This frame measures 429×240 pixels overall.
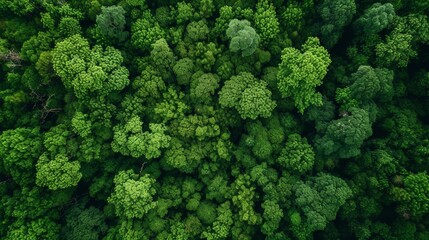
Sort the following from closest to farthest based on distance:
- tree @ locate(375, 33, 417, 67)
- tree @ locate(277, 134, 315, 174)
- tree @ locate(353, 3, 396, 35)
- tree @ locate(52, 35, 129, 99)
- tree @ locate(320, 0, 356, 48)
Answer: tree @ locate(52, 35, 129, 99) → tree @ locate(277, 134, 315, 174) → tree @ locate(320, 0, 356, 48) → tree @ locate(353, 3, 396, 35) → tree @ locate(375, 33, 417, 67)

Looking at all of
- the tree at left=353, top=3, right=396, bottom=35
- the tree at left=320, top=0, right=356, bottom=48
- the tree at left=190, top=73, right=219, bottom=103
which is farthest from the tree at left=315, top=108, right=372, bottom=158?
the tree at left=190, top=73, right=219, bottom=103

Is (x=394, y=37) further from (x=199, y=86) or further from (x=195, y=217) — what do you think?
(x=195, y=217)

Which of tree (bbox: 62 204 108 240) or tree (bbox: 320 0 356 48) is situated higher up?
tree (bbox: 320 0 356 48)

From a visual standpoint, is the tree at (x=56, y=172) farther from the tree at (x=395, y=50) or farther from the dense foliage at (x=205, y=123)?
the tree at (x=395, y=50)

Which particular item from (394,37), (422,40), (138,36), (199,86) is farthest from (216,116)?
(422,40)

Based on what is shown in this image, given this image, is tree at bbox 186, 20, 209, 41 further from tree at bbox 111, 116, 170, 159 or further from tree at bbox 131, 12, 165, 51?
tree at bbox 111, 116, 170, 159

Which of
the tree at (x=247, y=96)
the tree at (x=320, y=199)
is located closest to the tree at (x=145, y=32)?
the tree at (x=247, y=96)

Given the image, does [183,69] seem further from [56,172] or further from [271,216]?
[271,216]
